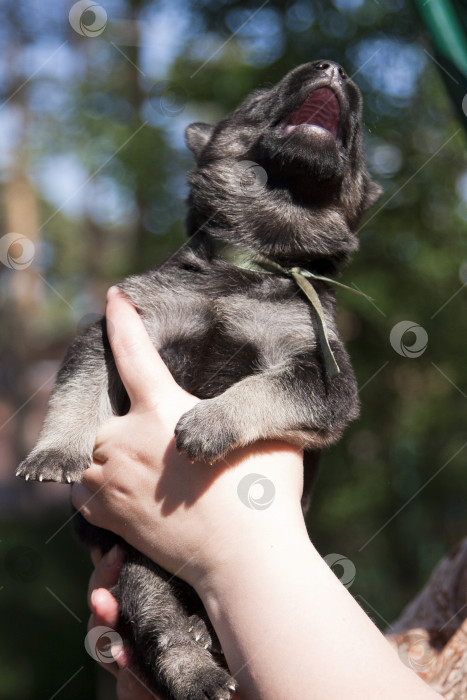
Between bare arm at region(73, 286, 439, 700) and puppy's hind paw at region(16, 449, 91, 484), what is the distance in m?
0.06

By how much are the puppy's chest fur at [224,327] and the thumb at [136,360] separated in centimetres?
15

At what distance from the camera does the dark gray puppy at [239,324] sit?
2.31 metres

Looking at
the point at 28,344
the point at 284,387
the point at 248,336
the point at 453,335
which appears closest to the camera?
the point at 284,387

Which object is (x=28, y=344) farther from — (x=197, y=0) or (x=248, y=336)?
(x=248, y=336)

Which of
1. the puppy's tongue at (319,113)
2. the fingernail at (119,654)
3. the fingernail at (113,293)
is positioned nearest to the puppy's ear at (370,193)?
the puppy's tongue at (319,113)

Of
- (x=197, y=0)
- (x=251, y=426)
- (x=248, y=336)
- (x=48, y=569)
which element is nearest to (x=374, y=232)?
(x=197, y=0)

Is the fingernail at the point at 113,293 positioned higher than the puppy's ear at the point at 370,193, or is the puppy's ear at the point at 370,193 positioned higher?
the puppy's ear at the point at 370,193

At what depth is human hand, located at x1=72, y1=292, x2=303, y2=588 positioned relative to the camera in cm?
204

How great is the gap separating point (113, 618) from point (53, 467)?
61cm

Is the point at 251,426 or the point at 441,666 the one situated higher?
the point at 251,426

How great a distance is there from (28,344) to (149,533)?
9.32 m

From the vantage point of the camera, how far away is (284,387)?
7.80ft

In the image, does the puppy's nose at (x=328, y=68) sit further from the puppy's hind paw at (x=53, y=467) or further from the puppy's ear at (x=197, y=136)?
the puppy's hind paw at (x=53, y=467)

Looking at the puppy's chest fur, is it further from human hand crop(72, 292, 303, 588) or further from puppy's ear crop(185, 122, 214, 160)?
puppy's ear crop(185, 122, 214, 160)
